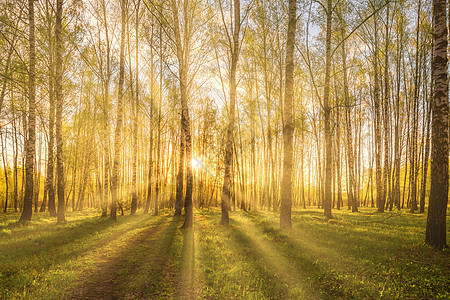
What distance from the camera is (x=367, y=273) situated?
503cm

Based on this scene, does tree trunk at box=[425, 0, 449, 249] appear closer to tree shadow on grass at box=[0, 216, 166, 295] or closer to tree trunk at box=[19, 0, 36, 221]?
tree shadow on grass at box=[0, 216, 166, 295]

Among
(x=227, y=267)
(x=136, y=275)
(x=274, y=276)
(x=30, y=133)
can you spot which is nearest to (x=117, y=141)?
(x=30, y=133)

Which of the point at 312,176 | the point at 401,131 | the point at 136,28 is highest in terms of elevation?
the point at 136,28

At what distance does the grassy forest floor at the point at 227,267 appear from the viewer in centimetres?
436

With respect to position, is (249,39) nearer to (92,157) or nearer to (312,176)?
(92,157)

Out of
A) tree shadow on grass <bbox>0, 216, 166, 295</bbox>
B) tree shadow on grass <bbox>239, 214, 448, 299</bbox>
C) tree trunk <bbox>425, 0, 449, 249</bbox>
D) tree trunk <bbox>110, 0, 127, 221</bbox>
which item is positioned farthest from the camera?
tree trunk <bbox>110, 0, 127, 221</bbox>

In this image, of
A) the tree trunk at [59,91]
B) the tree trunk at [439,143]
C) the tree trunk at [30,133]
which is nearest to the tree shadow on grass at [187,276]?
the tree trunk at [439,143]

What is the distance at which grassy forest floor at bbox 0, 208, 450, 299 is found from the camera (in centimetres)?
436

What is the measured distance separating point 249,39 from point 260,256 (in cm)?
1936

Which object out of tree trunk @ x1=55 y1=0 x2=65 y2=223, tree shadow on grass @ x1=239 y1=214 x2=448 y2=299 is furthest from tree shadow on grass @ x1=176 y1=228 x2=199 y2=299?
tree trunk @ x1=55 y1=0 x2=65 y2=223

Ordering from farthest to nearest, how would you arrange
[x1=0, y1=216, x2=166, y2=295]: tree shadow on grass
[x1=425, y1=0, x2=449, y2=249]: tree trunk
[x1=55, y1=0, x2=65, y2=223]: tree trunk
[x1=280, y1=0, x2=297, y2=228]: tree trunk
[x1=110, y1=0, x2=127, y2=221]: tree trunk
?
[x1=110, y1=0, x2=127, y2=221]: tree trunk < [x1=55, y1=0, x2=65, y2=223]: tree trunk < [x1=280, y1=0, x2=297, y2=228]: tree trunk < [x1=425, y1=0, x2=449, y2=249]: tree trunk < [x1=0, y1=216, x2=166, y2=295]: tree shadow on grass

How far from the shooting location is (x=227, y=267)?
19.1 ft

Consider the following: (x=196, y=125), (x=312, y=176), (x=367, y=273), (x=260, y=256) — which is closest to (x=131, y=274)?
(x=260, y=256)

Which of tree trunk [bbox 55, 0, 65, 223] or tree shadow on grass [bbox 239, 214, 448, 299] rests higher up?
tree trunk [bbox 55, 0, 65, 223]
